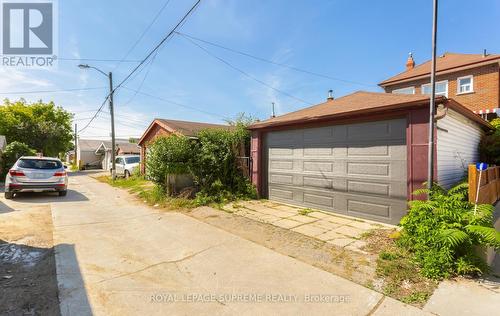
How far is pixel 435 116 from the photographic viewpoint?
550cm

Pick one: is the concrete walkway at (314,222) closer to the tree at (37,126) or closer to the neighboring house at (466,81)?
the neighboring house at (466,81)

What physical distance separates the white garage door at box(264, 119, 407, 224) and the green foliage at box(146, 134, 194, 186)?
125 inches

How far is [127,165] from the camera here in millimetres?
18891

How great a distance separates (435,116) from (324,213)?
137 inches

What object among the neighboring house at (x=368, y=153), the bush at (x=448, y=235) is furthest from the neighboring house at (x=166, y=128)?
the bush at (x=448, y=235)

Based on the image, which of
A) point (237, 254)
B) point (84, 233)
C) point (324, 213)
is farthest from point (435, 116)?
point (84, 233)

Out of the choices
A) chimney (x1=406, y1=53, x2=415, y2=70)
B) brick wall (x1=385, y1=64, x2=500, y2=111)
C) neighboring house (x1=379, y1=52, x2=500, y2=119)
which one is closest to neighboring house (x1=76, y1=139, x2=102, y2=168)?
neighboring house (x1=379, y1=52, x2=500, y2=119)

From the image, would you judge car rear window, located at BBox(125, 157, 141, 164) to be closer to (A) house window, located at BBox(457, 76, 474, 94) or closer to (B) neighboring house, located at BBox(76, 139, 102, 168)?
(A) house window, located at BBox(457, 76, 474, 94)

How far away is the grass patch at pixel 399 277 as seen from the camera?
3288 mm

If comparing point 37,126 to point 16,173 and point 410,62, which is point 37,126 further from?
point 410,62

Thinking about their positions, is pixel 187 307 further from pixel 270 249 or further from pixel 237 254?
pixel 270 249

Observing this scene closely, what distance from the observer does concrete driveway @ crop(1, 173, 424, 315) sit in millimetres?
3027

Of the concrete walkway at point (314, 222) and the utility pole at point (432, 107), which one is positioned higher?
the utility pole at point (432, 107)

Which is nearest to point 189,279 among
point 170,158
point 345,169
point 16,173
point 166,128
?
point 345,169
